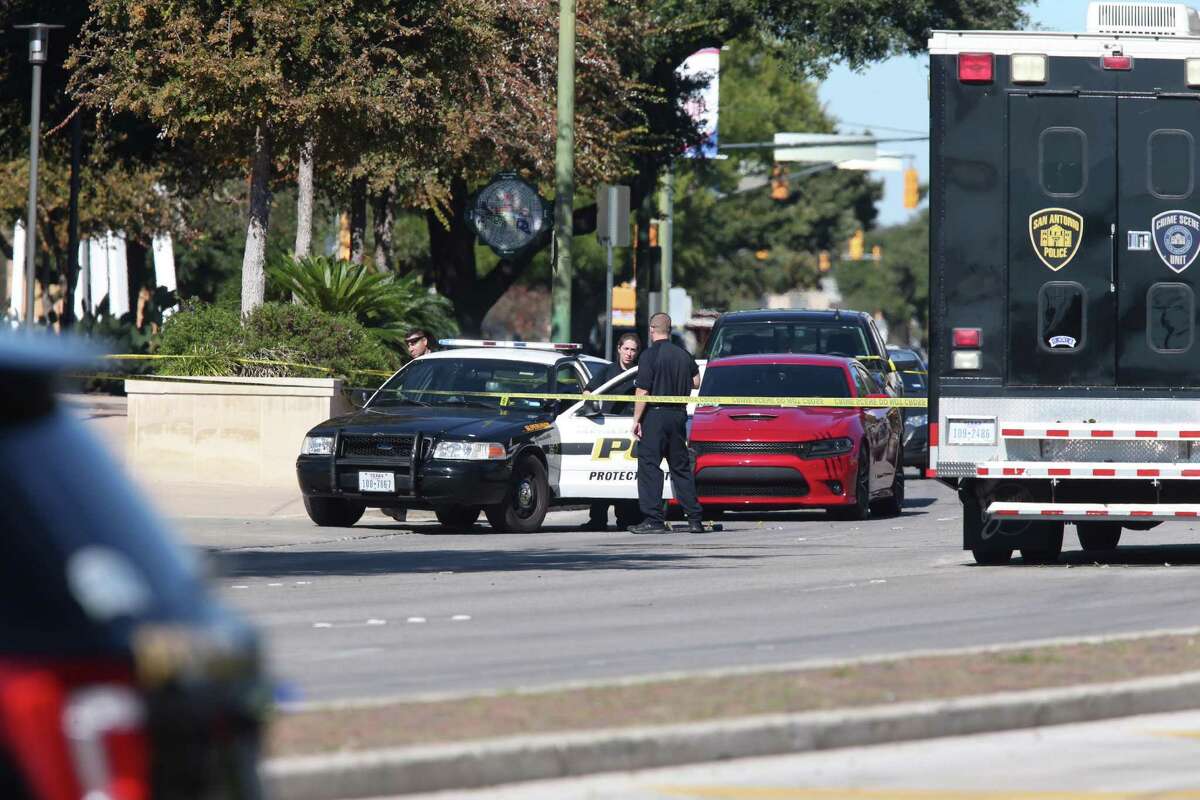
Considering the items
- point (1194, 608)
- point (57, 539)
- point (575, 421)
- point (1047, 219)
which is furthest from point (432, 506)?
point (57, 539)

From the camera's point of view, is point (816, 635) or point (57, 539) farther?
point (816, 635)

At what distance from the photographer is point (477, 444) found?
1920cm

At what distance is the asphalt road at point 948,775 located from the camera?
7.14m

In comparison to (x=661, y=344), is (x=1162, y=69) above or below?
above

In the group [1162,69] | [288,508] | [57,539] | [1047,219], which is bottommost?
[288,508]

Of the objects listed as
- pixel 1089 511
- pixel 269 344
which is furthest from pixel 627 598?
pixel 269 344

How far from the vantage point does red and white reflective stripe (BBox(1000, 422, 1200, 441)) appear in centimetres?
1530

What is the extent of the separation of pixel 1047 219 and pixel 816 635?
5.07m

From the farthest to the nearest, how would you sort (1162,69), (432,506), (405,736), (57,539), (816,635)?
(432,506) < (1162,69) < (816,635) < (405,736) < (57,539)

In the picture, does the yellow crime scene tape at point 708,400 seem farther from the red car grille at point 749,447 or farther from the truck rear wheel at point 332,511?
the truck rear wheel at point 332,511

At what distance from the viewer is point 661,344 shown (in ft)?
66.0

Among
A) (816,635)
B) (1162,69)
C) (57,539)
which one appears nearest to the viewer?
(57,539)

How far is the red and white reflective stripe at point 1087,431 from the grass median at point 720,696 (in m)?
5.27

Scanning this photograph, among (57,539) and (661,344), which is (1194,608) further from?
(57,539)
